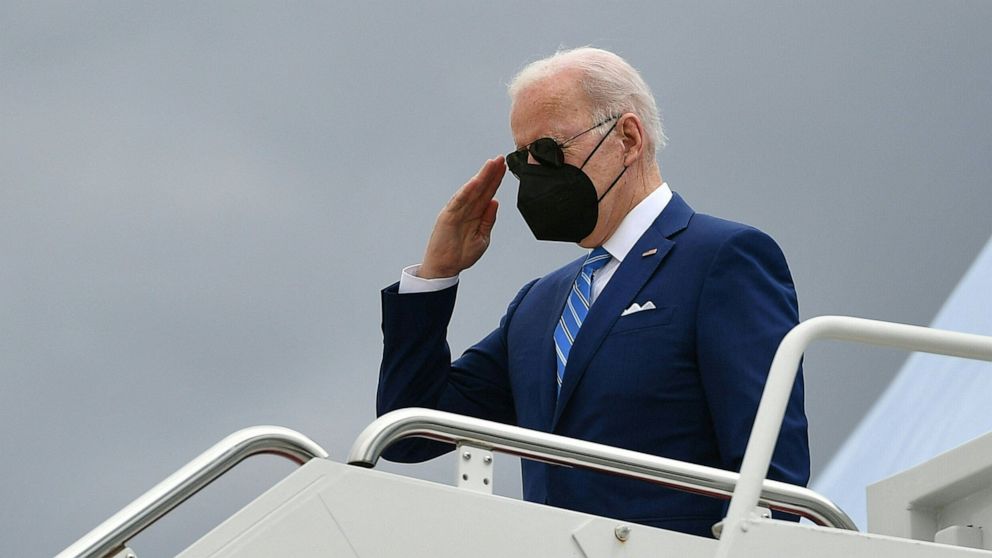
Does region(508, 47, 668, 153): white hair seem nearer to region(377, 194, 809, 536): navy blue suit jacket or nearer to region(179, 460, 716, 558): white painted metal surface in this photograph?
region(377, 194, 809, 536): navy blue suit jacket

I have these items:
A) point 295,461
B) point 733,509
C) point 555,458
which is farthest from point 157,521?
point 733,509

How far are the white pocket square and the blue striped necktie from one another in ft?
0.44

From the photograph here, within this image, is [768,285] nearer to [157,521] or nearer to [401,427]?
[401,427]

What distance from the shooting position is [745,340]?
126 inches

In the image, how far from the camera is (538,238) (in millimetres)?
3705

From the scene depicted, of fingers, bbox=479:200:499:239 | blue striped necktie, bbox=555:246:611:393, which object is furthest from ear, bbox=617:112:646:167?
fingers, bbox=479:200:499:239

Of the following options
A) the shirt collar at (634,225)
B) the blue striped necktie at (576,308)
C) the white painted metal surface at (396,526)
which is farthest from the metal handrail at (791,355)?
the shirt collar at (634,225)

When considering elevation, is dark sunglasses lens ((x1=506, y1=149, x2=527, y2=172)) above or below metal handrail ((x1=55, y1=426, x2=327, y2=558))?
above

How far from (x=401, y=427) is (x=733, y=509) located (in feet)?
1.84

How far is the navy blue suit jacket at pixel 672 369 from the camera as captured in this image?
3.12m

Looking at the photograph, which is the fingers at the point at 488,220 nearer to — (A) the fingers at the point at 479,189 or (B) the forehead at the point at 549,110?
(A) the fingers at the point at 479,189

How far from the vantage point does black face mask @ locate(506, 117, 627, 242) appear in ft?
11.9

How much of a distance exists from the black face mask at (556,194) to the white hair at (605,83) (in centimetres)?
12

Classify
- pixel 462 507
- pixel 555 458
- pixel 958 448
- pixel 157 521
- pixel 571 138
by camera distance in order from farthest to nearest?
1. pixel 571 138
2. pixel 958 448
3. pixel 555 458
4. pixel 462 507
5. pixel 157 521
